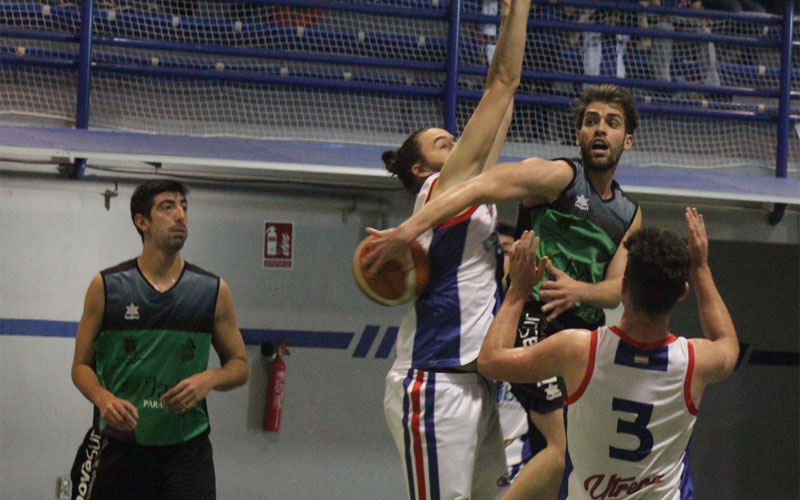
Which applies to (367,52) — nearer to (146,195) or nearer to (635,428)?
(146,195)

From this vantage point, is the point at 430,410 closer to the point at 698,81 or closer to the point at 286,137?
the point at 286,137

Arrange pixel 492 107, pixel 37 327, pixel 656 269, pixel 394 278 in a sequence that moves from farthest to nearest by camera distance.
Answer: pixel 37 327 < pixel 492 107 < pixel 394 278 < pixel 656 269

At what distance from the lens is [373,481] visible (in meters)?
7.43

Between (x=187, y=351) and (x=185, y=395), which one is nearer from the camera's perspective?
(x=185, y=395)

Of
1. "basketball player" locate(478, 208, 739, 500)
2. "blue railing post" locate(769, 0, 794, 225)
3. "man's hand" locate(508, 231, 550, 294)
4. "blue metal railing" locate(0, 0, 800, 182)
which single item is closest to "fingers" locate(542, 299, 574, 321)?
"basketball player" locate(478, 208, 739, 500)

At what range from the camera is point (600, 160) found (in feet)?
13.7

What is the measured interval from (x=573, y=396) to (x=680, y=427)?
0.38 meters

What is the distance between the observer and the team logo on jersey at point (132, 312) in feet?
14.8

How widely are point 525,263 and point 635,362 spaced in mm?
492

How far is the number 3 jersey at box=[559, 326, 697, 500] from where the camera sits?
10.5 ft

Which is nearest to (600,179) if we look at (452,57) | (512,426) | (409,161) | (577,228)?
(577,228)

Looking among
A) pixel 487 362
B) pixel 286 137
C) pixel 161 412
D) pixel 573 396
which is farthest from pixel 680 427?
pixel 286 137

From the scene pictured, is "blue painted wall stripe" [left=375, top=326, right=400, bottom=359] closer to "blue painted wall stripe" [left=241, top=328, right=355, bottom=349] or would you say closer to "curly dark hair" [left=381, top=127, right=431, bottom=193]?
"blue painted wall stripe" [left=241, top=328, right=355, bottom=349]

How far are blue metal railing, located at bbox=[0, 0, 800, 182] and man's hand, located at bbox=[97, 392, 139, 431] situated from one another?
3.24m
